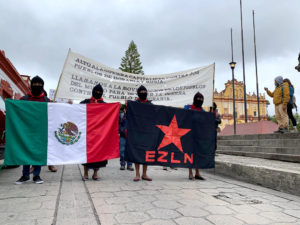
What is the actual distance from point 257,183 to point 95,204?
310 cm

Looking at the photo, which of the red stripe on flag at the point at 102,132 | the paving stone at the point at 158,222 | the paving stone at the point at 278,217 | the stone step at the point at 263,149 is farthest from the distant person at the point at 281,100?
the paving stone at the point at 158,222

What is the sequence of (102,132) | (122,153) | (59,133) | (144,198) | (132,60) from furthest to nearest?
(132,60)
(122,153)
(102,132)
(59,133)
(144,198)

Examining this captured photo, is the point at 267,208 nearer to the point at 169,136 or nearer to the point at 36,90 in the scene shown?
the point at 169,136

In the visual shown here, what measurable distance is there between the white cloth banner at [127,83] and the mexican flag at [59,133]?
145cm

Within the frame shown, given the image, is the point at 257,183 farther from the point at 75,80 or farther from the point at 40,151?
the point at 75,80

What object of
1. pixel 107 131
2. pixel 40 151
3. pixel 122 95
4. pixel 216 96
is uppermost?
pixel 216 96

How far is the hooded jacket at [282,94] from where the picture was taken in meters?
7.18

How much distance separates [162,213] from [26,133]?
2.99 meters

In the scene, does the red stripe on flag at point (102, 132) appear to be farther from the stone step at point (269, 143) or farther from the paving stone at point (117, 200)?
the stone step at point (269, 143)

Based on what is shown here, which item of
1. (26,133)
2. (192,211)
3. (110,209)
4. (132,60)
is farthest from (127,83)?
(132,60)

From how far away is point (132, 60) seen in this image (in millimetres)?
37812

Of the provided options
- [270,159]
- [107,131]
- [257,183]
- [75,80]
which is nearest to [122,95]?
[75,80]

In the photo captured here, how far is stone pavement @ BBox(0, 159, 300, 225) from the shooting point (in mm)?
2289

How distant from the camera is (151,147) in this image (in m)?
4.61
